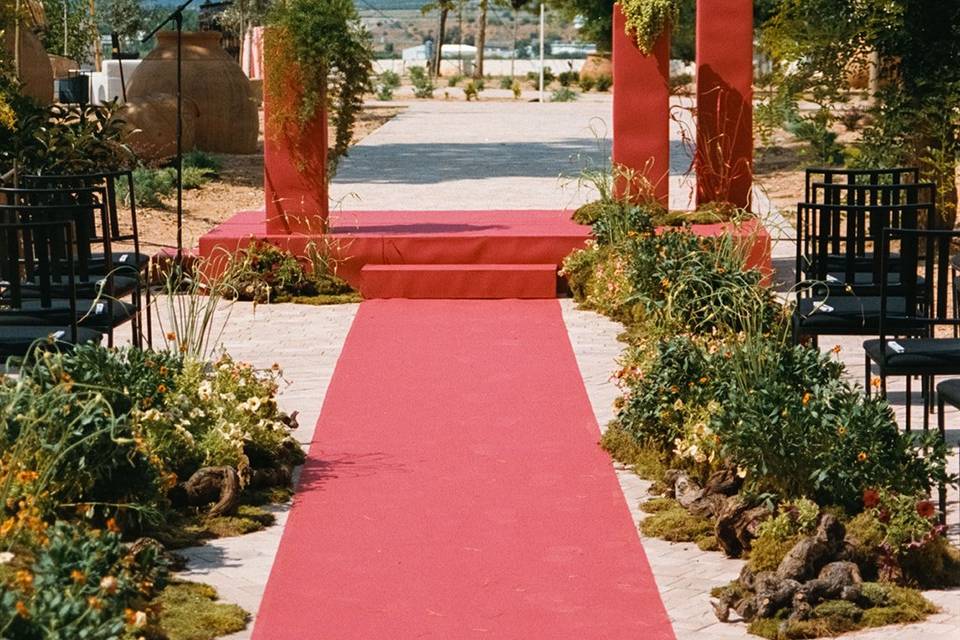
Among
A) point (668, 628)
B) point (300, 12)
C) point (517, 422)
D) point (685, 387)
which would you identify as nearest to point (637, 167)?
point (300, 12)

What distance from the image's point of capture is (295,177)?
12461 millimetres

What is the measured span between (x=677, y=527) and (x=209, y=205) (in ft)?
40.9

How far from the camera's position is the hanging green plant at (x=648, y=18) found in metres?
12.9

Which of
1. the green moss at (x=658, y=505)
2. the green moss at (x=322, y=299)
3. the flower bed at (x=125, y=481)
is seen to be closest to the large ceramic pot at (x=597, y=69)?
the green moss at (x=322, y=299)

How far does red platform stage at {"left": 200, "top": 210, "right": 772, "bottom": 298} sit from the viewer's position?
11.9 meters

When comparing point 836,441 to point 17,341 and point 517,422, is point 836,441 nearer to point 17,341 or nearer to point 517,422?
point 517,422

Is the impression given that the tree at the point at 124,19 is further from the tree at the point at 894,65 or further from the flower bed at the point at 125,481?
the flower bed at the point at 125,481

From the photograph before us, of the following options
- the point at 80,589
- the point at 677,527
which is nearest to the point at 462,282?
the point at 677,527

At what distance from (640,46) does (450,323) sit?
132 inches

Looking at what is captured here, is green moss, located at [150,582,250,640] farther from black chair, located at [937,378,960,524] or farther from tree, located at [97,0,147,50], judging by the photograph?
tree, located at [97,0,147,50]

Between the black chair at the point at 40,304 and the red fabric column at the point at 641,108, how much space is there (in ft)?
19.3

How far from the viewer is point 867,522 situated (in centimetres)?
561

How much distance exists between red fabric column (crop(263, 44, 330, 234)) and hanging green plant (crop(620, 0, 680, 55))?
8.24 ft

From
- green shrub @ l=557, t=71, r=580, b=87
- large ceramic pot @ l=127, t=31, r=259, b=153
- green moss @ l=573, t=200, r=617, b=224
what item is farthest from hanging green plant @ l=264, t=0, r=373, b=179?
green shrub @ l=557, t=71, r=580, b=87
